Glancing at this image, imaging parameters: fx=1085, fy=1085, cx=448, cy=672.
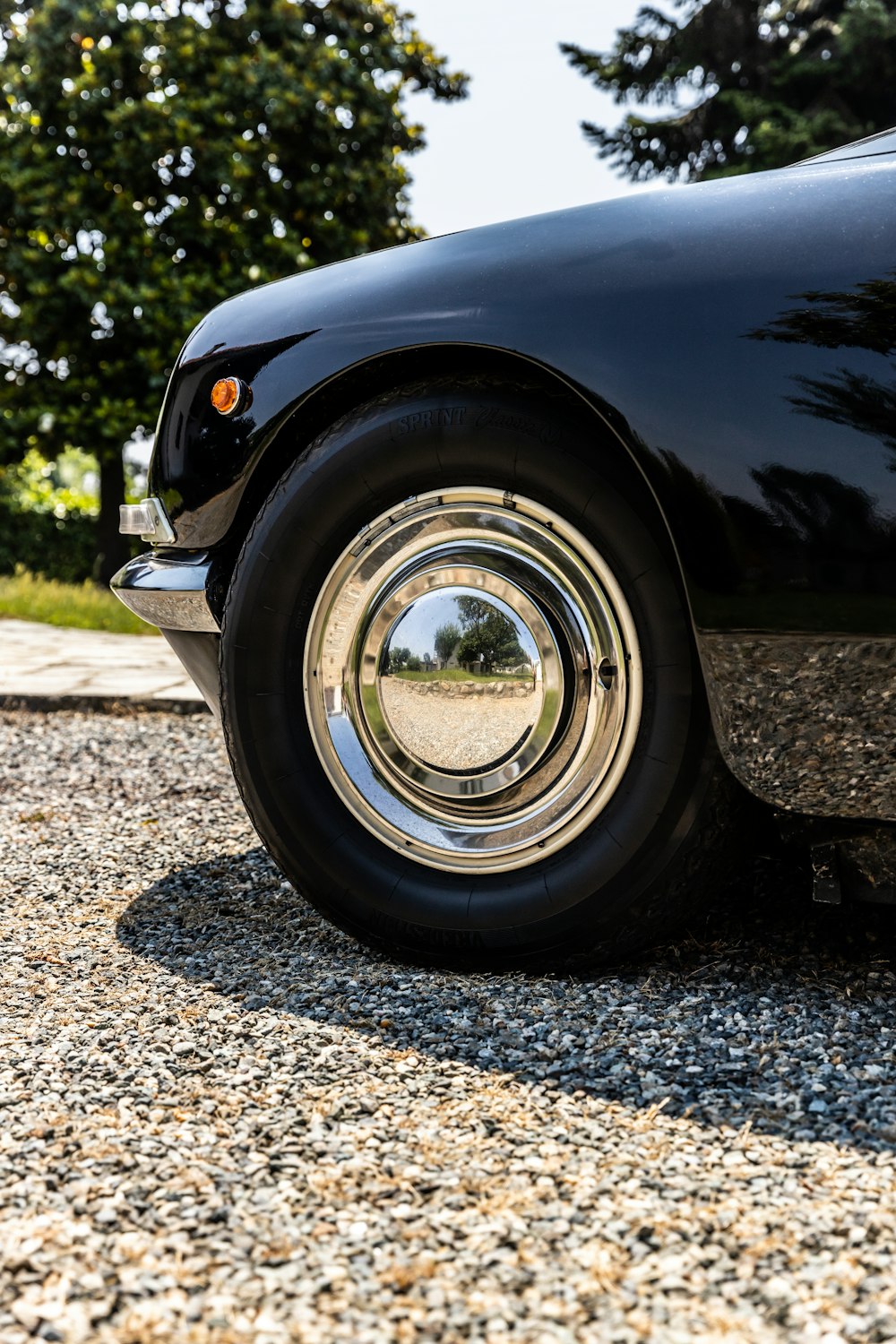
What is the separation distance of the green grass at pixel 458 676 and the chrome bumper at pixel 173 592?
419 mm

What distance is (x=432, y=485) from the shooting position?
6.12ft

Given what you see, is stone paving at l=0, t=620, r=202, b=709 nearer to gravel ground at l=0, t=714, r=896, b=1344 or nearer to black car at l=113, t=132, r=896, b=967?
black car at l=113, t=132, r=896, b=967

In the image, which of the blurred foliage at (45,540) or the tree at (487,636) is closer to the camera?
the tree at (487,636)

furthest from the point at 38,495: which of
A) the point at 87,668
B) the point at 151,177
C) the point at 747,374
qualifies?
the point at 747,374

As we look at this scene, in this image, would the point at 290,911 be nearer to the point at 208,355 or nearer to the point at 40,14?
the point at 208,355

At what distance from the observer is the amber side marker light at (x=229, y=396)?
1975 millimetres

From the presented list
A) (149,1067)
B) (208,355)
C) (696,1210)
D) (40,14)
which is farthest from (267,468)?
(40,14)

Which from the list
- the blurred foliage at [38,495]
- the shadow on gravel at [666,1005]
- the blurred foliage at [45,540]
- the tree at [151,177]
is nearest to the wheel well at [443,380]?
the shadow on gravel at [666,1005]

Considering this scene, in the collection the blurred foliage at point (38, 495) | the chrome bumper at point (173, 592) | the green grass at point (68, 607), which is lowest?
the green grass at point (68, 607)

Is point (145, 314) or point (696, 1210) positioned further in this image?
point (145, 314)

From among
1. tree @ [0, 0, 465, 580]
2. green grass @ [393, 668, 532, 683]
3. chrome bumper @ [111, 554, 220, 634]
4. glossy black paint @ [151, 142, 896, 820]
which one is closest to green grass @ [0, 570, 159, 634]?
tree @ [0, 0, 465, 580]

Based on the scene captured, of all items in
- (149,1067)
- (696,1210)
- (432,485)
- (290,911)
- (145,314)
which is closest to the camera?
(696,1210)

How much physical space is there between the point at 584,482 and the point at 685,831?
0.58 meters

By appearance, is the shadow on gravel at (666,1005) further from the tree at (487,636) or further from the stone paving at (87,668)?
the stone paving at (87,668)
